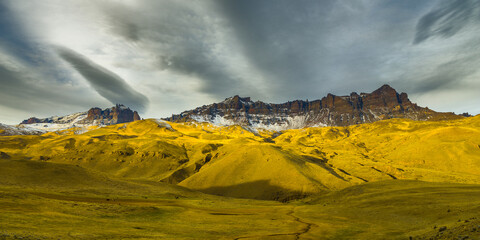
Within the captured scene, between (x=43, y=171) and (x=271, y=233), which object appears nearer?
(x=271, y=233)

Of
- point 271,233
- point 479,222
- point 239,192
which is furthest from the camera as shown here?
point 239,192

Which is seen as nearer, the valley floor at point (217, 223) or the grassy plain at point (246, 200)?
the valley floor at point (217, 223)

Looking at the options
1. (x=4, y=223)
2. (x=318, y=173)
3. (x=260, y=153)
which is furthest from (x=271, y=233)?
(x=260, y=153)

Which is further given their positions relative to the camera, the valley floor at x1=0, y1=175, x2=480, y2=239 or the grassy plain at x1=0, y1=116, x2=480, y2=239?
the grassy plain at x1=0, y1=116, x2=480, y2=239

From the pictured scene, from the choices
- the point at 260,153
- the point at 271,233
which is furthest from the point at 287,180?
the point at 271,233

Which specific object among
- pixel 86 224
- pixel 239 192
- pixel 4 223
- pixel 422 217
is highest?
pixel 4 223

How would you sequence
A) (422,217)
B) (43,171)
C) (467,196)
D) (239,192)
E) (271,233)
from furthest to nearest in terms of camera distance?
1. (239,192)
2. (43,171)
3. (467,196)
4. (422,217)
5. (271,233)

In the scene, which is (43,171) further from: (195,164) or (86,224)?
(195,164)

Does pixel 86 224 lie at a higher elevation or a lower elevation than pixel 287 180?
higher

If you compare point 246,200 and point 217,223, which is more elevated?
point 217,223

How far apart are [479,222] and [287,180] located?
341 ft

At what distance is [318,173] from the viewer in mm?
134250

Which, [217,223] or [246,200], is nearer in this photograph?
[217,223]

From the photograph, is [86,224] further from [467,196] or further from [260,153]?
[260,153]
